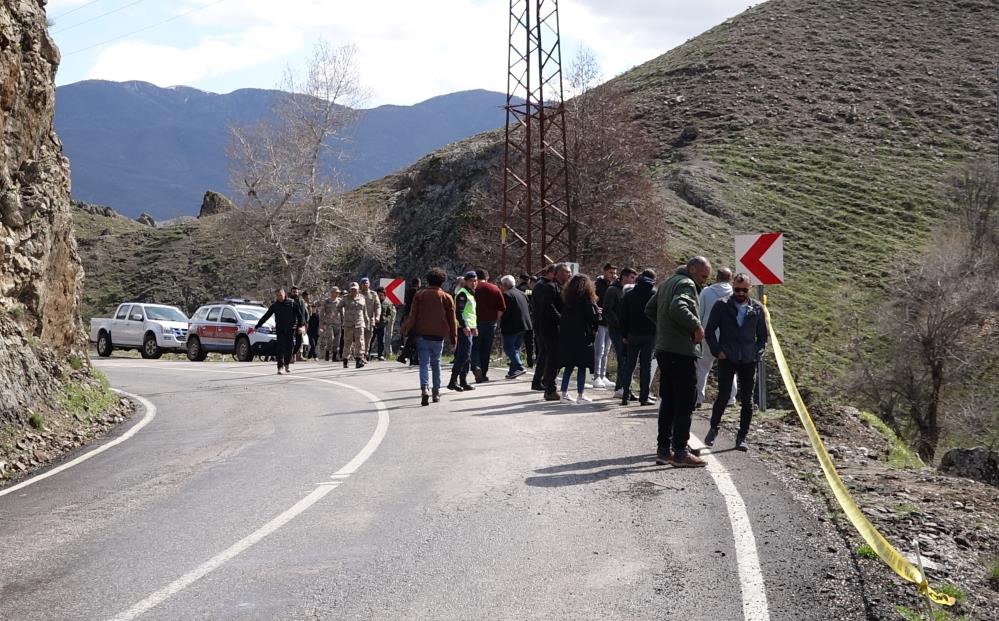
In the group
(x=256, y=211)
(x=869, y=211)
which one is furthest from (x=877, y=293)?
(x=256, y=211)

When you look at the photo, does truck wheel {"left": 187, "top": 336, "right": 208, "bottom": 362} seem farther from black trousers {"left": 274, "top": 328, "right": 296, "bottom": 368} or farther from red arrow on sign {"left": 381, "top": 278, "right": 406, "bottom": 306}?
black trousers {"left": 274, "top": 328, "right": 296, "bottom": 368}

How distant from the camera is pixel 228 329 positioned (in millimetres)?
33344

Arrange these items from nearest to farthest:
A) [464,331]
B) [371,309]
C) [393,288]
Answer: [464,331]
[371,309]
[393,288]

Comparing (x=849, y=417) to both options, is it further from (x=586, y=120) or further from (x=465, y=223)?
(x=465, y=223)

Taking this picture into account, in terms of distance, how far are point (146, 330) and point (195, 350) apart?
8.25 feet

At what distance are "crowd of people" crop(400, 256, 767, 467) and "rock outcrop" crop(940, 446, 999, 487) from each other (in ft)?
10.3

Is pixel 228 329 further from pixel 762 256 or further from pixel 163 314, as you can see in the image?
pixel 762 256

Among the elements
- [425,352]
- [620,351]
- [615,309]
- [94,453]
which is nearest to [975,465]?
[620,351]

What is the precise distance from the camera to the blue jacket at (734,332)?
11586 millimetres

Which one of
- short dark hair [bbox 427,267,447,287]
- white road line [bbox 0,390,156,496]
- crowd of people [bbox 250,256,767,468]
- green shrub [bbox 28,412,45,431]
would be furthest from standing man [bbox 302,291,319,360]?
green shrub [bbox 28,412,45,431]

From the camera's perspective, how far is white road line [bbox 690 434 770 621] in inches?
224

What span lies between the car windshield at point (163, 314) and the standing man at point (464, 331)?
19.5m

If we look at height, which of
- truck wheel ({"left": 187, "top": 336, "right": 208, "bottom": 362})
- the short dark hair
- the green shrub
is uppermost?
the short dark hair

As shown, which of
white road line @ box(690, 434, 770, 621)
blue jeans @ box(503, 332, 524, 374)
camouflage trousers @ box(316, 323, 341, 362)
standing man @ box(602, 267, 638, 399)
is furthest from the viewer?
camouflage trousers @ box(316, 323, 341, 362)
